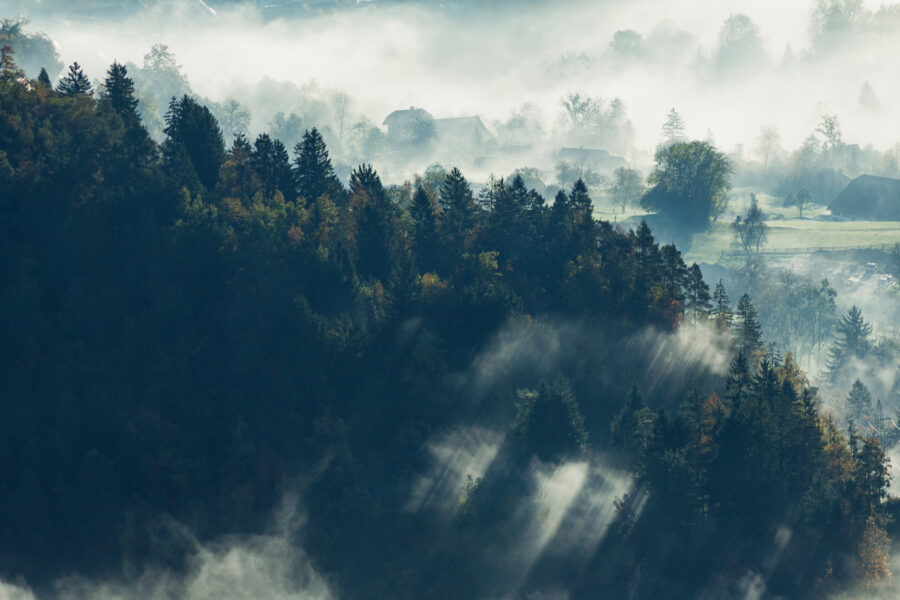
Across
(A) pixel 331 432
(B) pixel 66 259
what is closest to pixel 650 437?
(A) pixel 331 432

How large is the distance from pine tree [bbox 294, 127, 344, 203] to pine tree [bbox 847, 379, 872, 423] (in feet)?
255

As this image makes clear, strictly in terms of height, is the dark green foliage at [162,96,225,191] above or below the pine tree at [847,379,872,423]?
above

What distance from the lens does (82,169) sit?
90.5 metres

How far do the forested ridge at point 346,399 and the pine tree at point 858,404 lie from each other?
41986 millimetres

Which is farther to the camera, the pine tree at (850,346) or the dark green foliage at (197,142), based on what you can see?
the pine tree at (850,346)

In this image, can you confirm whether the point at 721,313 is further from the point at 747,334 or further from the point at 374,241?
the point at 374,241

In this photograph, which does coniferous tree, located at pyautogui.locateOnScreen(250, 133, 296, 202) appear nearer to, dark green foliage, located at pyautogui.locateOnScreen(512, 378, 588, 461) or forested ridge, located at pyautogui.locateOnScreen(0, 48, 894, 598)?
forested ridge, located at pyautogui.locateOnScreen(0, 48, 894, 598)

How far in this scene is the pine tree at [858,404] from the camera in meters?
131

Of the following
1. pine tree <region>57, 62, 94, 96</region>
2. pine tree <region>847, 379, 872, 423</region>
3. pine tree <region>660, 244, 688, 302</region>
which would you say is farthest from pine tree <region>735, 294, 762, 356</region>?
pine tree <region>57, 62, 94, 96</region>

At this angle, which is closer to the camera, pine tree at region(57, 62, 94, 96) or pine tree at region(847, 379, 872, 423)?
pine tree at region(57, 62, 94, 96)

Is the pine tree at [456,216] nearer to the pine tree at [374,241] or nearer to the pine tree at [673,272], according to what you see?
the pine tree at [374,241]

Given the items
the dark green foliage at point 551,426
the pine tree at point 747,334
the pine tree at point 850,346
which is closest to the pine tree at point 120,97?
the dark green foliage at point 551,426

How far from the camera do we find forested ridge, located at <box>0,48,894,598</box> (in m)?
73.8

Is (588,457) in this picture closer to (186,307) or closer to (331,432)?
(331,432)
